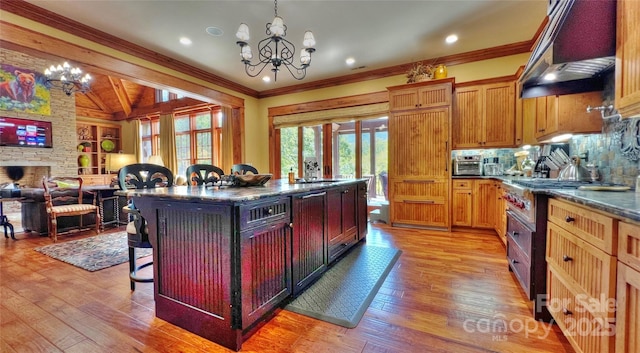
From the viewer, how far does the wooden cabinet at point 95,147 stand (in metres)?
8.17

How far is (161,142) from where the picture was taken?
790 cm

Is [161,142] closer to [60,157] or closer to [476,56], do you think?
[60,157]

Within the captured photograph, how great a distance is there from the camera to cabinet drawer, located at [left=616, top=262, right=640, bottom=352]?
2.95 ft

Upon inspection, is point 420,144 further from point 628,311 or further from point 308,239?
point 628,311

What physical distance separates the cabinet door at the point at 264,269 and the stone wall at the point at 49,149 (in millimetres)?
8132

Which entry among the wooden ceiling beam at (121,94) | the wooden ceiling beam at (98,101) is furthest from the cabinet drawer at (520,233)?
the wooden ceiling beam at (98,101)

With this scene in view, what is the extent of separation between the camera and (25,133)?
6.31 meters

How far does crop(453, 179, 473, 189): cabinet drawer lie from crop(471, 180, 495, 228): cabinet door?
8 cm

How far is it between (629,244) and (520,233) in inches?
48.1

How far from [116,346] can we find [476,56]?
5.33 meters

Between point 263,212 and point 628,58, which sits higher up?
point 628,58

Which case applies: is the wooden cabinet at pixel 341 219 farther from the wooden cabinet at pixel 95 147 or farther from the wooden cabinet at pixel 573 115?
the wooden cabinet at pixel 95 147

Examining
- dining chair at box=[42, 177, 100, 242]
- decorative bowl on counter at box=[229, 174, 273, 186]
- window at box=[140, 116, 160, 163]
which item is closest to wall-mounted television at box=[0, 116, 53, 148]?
window at box=[140, 116, 160, 163]

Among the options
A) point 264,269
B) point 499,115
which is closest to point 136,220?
point 264,269
